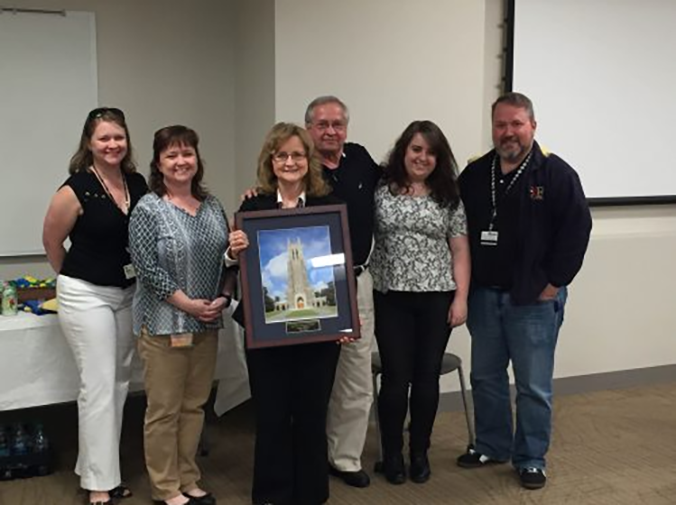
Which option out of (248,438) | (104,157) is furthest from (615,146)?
(104,157)

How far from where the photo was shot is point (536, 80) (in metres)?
4.38

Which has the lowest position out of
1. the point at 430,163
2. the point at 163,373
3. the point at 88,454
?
the point at 88,454

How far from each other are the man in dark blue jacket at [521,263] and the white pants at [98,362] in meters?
1.45

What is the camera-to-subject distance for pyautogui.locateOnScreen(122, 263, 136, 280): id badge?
2.94 m

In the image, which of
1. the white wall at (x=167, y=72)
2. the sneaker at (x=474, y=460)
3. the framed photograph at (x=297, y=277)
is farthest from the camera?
the white wall at (x=167, y=72)

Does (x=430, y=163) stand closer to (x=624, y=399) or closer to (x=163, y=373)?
(x=163, y=373)

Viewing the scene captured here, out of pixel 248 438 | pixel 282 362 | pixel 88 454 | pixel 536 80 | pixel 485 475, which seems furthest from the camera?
pixel 536 80

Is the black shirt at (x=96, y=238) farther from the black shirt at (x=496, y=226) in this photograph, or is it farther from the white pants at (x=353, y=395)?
the black shirt at (x=496, y=226)

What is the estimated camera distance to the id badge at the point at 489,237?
3.19m

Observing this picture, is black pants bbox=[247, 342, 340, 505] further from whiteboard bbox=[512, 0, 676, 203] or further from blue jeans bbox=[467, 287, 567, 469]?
whiteboard bbox=[512, 0, 676, 203]

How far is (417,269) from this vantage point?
308cm

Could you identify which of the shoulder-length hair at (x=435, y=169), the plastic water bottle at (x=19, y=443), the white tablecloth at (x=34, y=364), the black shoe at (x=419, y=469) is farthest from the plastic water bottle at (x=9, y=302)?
the black shoe at (x=419, y=469)

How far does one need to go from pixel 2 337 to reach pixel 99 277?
545 mm

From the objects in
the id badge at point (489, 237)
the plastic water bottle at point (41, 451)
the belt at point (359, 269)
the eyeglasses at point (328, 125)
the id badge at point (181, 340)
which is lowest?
the plastic water bottle at point (41, 451)
